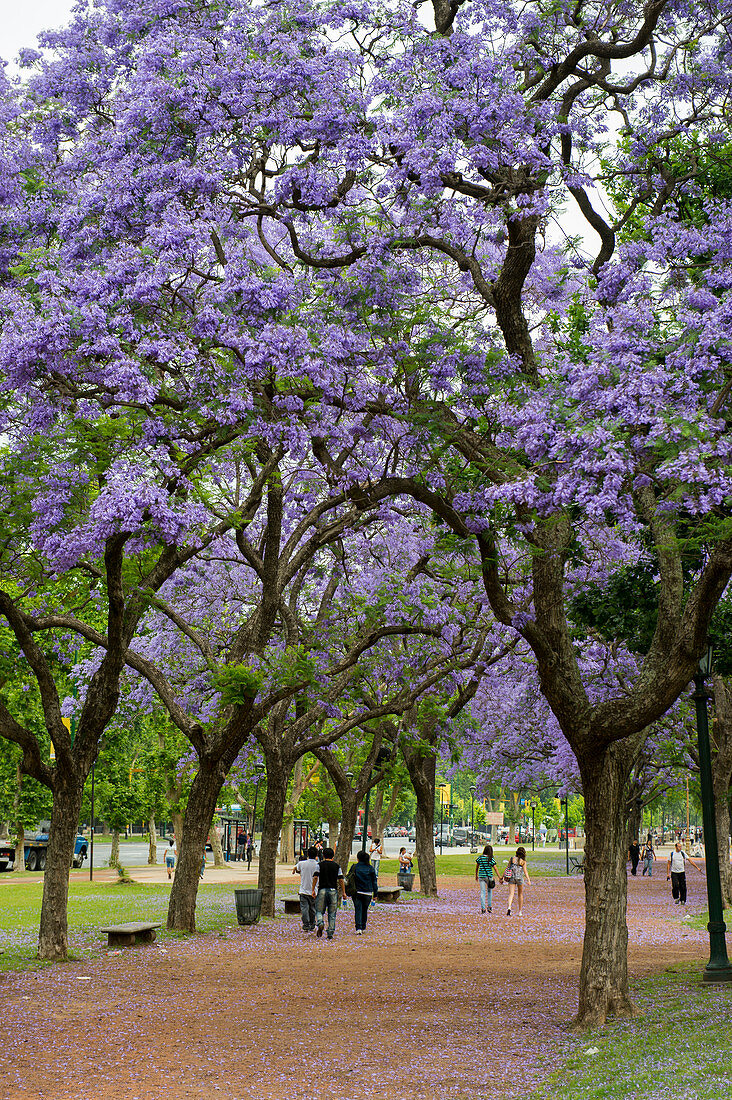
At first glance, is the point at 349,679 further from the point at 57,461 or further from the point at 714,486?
the point at 714,486

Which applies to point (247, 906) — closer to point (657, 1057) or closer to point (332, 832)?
point (657, 1057)

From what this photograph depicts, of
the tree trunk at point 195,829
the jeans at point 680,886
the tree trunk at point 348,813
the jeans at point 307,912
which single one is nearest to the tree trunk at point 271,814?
the jeans at point 307,912

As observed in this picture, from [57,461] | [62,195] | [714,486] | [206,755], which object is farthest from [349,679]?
[714,486]

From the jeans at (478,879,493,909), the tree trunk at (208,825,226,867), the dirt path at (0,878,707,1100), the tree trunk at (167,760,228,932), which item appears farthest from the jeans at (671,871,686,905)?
the tree trunk at (208,825,226,867)

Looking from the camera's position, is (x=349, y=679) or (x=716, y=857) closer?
(x=716, y=857)

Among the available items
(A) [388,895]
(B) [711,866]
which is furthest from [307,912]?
(B) [711,866]

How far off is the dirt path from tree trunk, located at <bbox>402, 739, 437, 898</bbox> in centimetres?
758

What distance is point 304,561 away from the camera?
52.0 ft

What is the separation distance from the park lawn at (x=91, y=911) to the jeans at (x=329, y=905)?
205cm

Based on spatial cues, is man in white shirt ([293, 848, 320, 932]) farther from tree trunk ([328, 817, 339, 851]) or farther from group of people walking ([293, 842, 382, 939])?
tree trunk ([328, 817, 339, 851])

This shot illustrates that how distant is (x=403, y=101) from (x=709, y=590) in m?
5.32

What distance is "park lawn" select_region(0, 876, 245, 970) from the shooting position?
1481 cm

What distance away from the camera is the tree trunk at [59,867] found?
13453 millimetres

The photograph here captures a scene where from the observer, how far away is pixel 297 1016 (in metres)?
10.1
